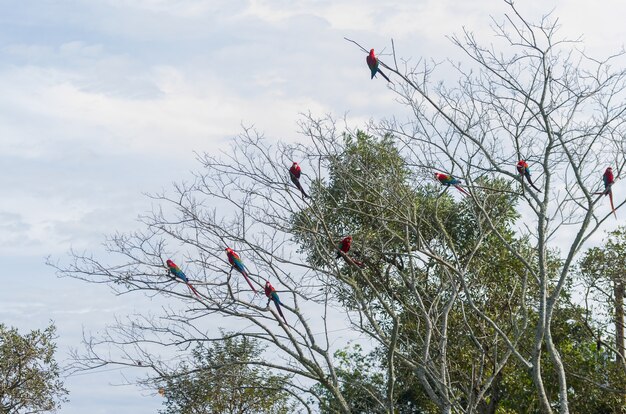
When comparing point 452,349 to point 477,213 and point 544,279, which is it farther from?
point 544,279

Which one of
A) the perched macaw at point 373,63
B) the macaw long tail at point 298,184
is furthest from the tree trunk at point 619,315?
the perched macaw at point 373,63

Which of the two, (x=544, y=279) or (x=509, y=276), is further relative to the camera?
(x=509, y=276)

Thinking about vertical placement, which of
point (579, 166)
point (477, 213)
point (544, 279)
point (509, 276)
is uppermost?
point (509, 276)

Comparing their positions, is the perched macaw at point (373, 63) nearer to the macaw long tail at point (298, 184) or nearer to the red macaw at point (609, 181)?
the macaw long tail at point (298, 184)

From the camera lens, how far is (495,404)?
691 inches

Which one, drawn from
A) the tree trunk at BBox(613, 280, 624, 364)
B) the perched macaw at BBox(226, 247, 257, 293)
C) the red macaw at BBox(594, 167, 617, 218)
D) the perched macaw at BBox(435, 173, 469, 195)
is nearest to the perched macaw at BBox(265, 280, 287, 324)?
the perched macaw at BBox(226, 247, 257, 293)

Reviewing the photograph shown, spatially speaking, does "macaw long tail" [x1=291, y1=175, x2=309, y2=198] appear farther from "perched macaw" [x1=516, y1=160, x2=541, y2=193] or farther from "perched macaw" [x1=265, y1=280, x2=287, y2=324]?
"perched macaw" [x1=516, y1=160, x2=541, y2=193]

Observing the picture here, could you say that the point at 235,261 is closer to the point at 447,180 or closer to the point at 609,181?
the point at 447,180

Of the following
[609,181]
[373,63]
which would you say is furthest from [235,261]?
[609,181]

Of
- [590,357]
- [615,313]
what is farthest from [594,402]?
[615,313]

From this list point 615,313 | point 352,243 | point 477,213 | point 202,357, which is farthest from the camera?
point 202,357

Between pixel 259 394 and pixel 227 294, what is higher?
pixel 259 394

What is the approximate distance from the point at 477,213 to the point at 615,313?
465 cm

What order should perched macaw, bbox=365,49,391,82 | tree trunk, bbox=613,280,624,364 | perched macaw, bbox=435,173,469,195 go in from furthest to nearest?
tree trunk, bbox=613,280,624,364, perched macaw, bbox=435,173,469,195, perched macaw, bbox=365,49,391,82
